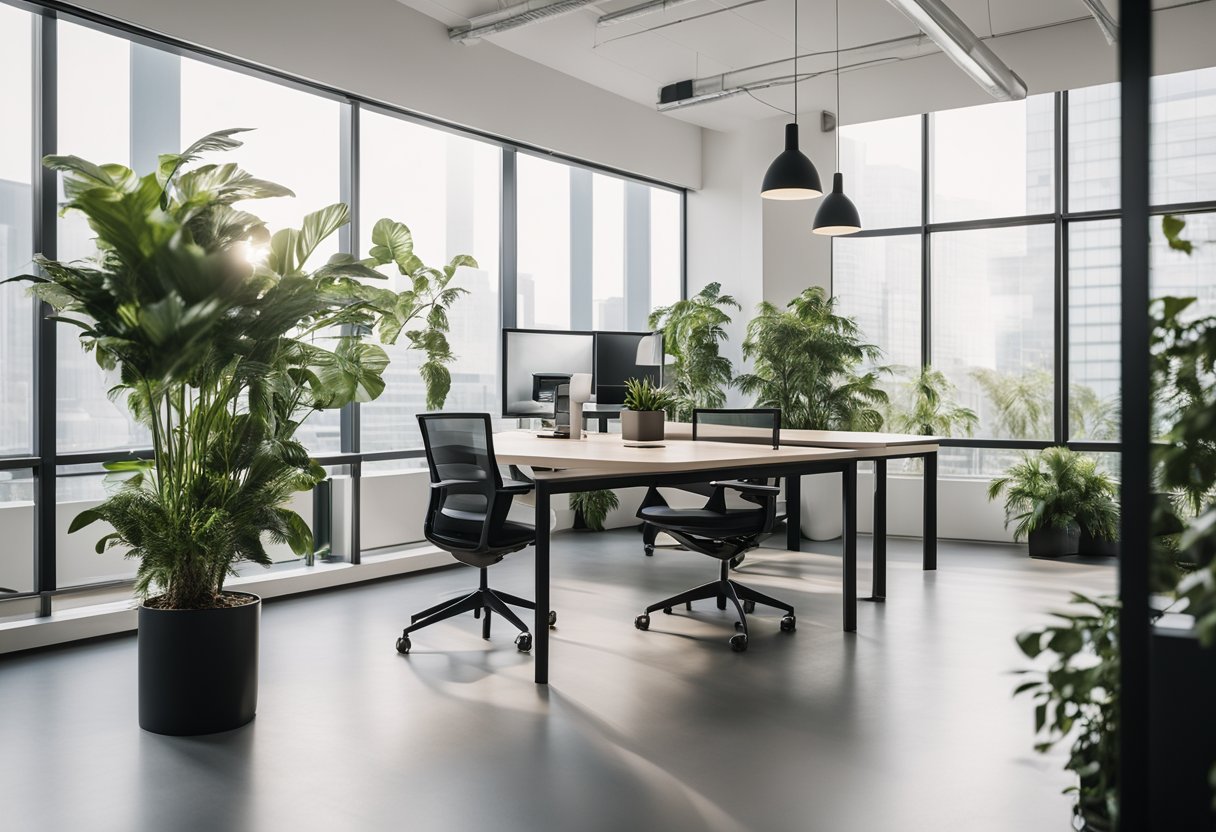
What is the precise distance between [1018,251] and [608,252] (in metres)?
3.35

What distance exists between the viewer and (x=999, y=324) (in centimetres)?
761

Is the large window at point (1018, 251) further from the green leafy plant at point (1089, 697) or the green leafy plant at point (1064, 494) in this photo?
the green leafy plant at point (1089, 697)

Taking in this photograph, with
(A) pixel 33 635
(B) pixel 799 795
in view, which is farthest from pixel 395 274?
(B) pixel 799 795

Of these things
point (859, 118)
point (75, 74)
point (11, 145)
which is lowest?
point (11, 145)

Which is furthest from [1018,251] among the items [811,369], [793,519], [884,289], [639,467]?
[639,467]

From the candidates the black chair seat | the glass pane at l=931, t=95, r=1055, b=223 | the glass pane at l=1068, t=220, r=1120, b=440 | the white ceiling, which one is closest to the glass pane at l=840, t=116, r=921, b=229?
the glass pane at l=931, t=95, r=1055, b=223

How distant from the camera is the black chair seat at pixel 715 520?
4.34 m

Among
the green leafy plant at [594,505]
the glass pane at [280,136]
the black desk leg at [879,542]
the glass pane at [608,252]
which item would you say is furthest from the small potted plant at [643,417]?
the glass pane at [608,252]

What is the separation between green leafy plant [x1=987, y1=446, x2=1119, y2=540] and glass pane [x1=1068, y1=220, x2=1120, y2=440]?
0.43 m

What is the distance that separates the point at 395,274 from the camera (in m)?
6.21

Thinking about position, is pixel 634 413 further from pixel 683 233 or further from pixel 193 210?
pixel 683 233

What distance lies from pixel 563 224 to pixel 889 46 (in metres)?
2.80

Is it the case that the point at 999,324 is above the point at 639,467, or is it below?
above

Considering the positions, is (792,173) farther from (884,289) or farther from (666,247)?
(666,247)
